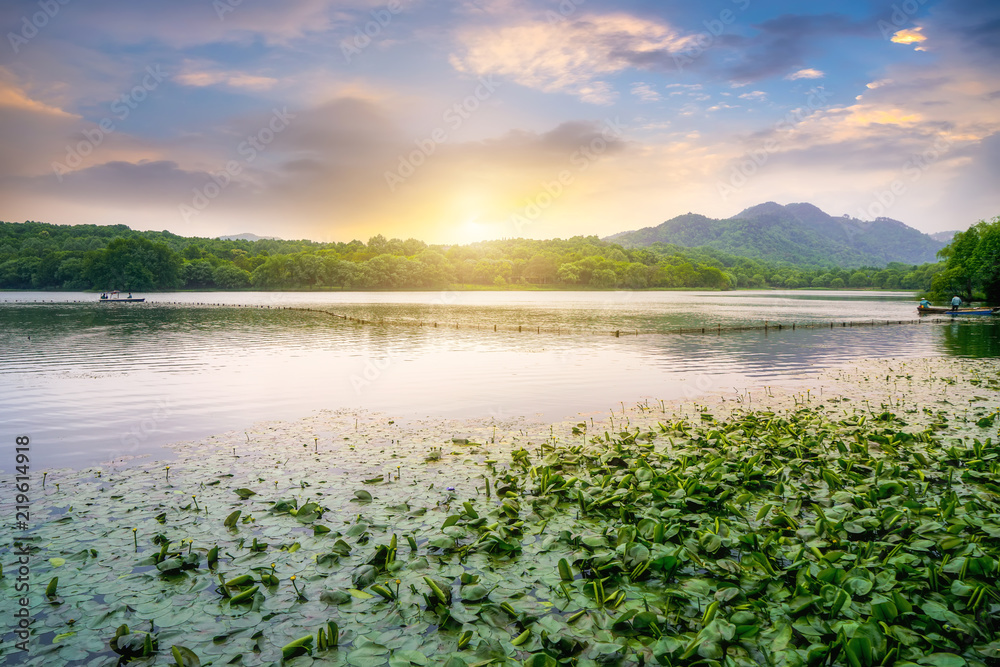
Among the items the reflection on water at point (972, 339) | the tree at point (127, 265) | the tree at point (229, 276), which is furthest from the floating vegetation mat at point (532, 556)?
the tree at point (229, 276)

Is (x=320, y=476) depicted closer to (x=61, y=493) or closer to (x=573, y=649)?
(x=61, y=493)

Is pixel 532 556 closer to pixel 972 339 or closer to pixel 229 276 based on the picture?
pixel 972 339

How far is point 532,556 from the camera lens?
24.2 ft

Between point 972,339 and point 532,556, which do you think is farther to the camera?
point 972,339

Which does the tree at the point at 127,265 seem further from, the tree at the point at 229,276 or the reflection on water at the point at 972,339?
the reflection on water at the point at 972,339

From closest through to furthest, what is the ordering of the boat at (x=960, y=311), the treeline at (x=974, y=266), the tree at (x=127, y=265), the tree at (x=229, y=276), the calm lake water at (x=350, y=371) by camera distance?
the calm lake water at (x=350, y=371)
the boat at (x=960, y=311)
the treeline at (x=974, y=266)
the tree at (x=127, y=265)
the tree at (x=229, y=276)

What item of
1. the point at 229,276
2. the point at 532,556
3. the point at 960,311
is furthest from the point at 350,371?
the point at 229,276

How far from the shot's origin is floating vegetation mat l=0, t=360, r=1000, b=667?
214 inches

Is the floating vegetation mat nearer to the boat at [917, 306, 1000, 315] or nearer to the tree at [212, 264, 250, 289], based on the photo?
the boat at [917, 306, 1000, 315]

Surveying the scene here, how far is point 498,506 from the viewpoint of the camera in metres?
9.12

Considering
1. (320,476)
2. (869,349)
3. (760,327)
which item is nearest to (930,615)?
(320,476)

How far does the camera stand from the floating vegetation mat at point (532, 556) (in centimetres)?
543

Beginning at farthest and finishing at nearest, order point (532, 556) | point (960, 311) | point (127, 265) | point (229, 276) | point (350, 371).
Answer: point (229, 276)
point (127, 265)
point (960, 311)
point (350, 371)
point (532, 556)

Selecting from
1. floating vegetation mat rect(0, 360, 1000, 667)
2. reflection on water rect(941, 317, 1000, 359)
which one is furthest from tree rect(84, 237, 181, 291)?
reflection on water rect(941, 317, 1000, 359)
